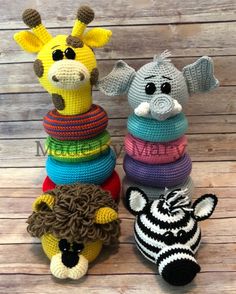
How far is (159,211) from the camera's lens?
85 cm

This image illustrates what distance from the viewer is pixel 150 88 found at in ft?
3.01

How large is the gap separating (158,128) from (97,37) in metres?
0.30

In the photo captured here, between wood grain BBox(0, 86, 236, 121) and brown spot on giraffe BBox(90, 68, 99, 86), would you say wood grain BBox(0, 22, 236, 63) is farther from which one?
brown spot on giraffe BBox(90, 68, 99, 86)

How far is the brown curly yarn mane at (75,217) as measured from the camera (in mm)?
816

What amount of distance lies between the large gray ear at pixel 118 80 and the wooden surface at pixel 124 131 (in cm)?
22

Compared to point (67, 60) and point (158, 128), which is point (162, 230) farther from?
point (67, 60)

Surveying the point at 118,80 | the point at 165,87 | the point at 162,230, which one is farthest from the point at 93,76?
the point at 162,230

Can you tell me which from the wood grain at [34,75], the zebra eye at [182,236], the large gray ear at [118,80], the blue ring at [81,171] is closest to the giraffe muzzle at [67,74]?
the large gray ear at [118,80]

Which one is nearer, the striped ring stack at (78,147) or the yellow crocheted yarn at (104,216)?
the yellow crocheted yarn at (104,216)

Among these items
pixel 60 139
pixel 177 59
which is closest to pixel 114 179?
pixel 60 139

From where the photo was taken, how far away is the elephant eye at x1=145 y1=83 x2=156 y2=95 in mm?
916

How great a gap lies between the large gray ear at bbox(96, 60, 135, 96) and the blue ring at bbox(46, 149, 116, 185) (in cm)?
19

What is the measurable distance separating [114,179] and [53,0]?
0.60m

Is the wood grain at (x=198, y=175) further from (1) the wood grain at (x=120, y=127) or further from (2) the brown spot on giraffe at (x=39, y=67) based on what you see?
(2) the brown spot on giraffe at (x=39, y=67)
